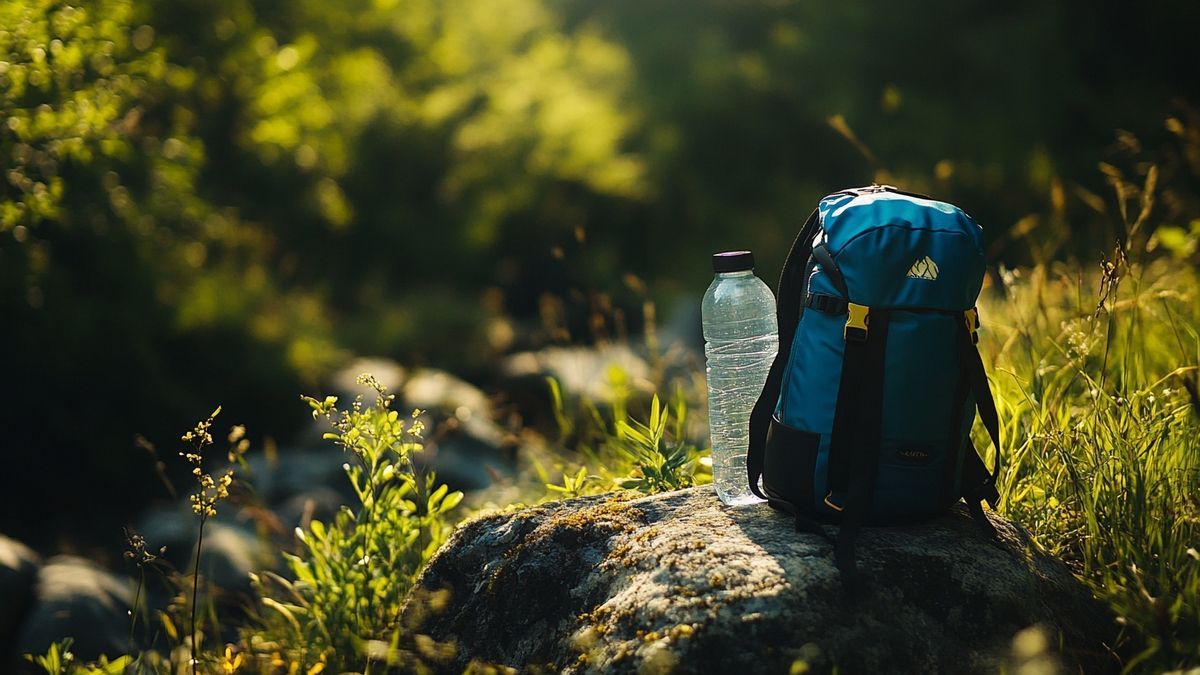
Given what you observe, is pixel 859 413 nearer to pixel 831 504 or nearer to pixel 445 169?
pixel 831 504

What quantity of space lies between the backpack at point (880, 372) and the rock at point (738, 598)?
11cm

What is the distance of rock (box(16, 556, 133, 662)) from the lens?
3740mm

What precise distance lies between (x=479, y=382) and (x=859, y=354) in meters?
7.55

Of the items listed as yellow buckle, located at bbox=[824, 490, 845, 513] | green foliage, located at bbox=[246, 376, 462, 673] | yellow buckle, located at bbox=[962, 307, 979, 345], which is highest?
yellow buckle, located at bbox=[962, 307, 979, 345]

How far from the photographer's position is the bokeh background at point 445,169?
21.4 feet

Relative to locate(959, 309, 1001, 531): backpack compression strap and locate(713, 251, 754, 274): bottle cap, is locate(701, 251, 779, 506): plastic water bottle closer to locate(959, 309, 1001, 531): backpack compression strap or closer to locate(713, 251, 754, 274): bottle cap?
locate(713, 251, 754, 274): bottle cap

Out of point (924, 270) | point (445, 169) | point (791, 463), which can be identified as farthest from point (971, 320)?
point (445, 169)

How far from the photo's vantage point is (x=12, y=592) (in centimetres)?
391

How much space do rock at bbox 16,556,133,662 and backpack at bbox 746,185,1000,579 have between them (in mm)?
2758

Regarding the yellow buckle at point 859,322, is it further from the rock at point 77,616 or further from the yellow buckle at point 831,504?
the rock at point 77,616

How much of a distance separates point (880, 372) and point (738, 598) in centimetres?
62

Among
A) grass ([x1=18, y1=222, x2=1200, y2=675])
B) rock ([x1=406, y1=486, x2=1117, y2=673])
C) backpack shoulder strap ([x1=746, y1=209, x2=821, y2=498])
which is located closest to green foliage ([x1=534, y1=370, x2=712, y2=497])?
grass ([x1=18, y1=222, x2=1200, y2=675])

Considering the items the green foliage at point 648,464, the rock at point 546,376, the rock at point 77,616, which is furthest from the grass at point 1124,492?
the rock at point 546,376

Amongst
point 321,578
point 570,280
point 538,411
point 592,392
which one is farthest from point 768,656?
point 570,280
